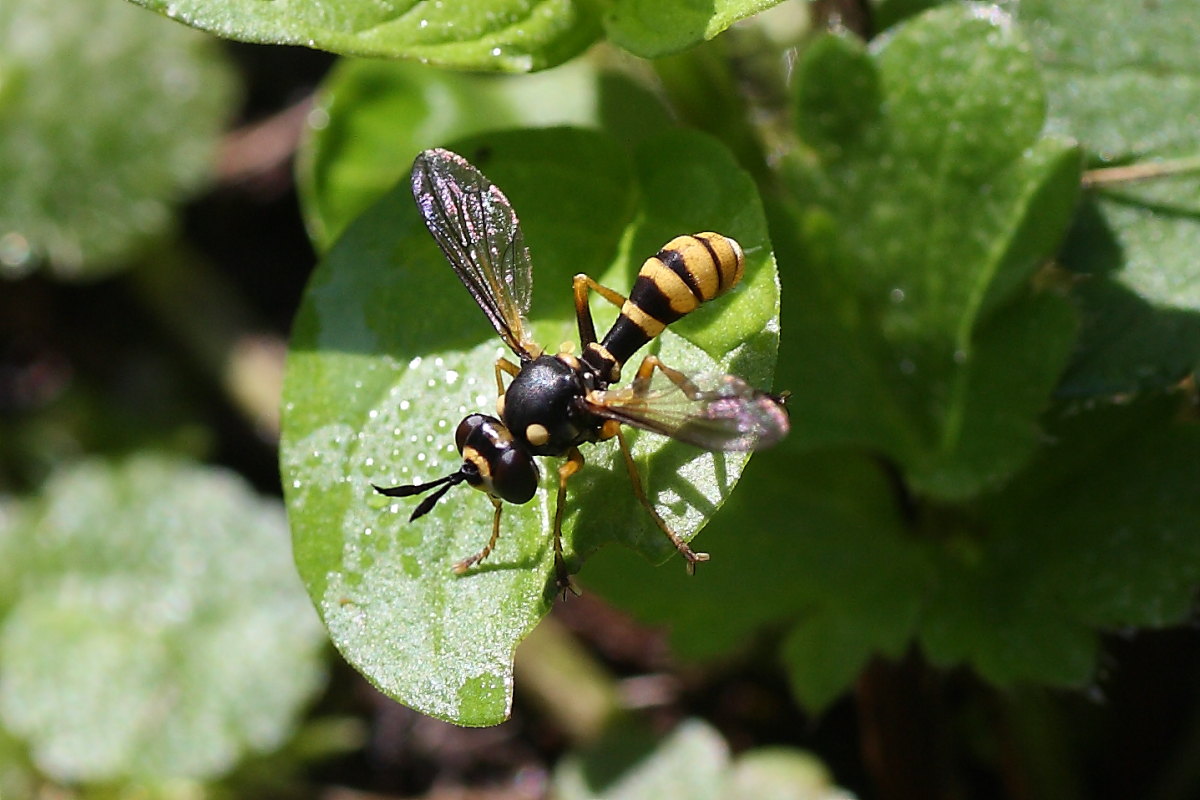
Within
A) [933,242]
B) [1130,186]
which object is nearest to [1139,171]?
[1130,186]

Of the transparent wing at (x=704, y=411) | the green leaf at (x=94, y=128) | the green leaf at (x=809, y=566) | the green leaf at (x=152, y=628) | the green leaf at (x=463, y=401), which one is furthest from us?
the green leaf at (x=94, y=128)

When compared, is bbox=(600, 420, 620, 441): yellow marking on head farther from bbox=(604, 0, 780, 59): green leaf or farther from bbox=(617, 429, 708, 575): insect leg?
bbox=(604, 0, 780, 59): green leaf

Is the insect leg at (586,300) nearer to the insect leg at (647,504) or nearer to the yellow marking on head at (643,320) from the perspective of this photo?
the yellow marking on head at (643,320)

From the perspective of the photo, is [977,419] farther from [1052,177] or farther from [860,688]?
[860,688]

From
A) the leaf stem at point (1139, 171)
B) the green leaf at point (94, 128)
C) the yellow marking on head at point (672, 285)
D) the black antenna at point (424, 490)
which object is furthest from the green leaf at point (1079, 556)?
the green leaf at point (94, 128)

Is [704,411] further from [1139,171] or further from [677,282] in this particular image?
[1139,171]

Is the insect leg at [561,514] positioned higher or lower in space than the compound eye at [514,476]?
lower

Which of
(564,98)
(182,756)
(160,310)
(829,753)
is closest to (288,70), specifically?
(160,310)
